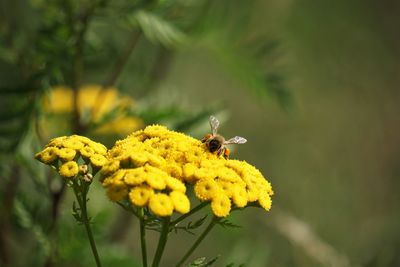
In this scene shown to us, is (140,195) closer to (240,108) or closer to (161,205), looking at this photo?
(161,205)

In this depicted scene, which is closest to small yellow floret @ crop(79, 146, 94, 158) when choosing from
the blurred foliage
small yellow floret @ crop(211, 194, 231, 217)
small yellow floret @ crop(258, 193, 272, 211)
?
small yellow floret @ crop(211, 194, 231, 217)

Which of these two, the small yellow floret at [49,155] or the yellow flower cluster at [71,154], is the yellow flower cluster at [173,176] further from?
the small yellow floret at [49,155]

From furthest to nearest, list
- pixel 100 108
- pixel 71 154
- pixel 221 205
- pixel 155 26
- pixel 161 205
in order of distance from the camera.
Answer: pixel 100 108, pixel 155 26, pixel 71 154, pixel 221 205, pixel 161 205

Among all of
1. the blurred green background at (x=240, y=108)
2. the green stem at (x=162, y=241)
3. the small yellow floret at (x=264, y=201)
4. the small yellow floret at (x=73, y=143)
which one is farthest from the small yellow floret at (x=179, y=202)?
the blurred green background at (x=240, y=108)

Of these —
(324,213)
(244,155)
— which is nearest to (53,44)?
(324,213)

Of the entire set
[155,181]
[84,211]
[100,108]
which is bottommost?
[84,211]

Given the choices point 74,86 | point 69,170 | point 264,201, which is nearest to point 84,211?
point 69,170

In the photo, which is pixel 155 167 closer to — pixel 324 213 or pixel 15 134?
pixel 15 134

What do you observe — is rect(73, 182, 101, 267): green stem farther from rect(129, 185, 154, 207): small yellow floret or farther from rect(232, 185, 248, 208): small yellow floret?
rect(232, 185, 248, 208): small yellow floret
